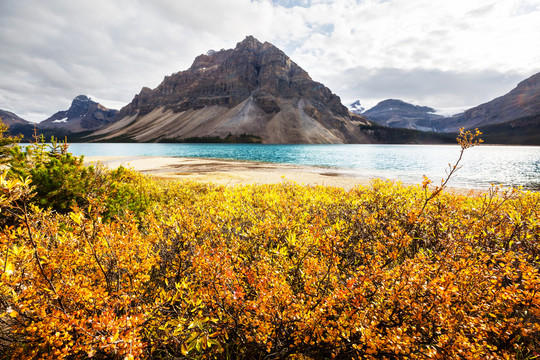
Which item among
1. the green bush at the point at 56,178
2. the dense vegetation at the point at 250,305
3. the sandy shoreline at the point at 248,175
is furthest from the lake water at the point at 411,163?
the green bush at the point at 56,178

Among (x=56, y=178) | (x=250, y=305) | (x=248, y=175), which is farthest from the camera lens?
(x=248, y=175)

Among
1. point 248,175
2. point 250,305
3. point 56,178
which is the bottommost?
point 248,175

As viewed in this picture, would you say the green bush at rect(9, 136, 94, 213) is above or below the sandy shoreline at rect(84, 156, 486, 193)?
above

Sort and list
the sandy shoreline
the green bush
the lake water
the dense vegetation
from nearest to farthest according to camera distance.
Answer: the dense vegetation < the green bush < the sandy shoreline < the lake water

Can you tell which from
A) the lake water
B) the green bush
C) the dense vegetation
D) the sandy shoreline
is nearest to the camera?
the dense vegetation

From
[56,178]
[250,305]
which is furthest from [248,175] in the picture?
[250,305]

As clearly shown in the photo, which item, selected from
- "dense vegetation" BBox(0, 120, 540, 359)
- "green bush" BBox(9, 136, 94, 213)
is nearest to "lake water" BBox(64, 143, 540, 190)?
"dense vegetation" BBox(0, 120, 540, 359)

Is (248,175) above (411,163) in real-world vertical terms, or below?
below

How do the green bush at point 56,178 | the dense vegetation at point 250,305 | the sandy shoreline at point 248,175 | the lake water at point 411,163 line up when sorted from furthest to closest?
1. the lake water at point 411,163
2. the sandy shoreline at point 248,175
3. the green bush at point 56,178
4. the dense vegetation at point 250,305

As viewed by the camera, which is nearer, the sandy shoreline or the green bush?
the green bush

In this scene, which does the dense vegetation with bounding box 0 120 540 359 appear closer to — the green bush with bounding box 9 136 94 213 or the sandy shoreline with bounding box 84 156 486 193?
the green bush with bounding box 9 136 94 213

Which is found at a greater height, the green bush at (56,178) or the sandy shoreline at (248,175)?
the green bush at (56,178)

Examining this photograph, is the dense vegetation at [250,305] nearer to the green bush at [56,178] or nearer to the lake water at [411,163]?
the green bush at [56,178]

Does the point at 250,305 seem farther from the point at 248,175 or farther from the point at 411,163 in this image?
the point at 411,163
